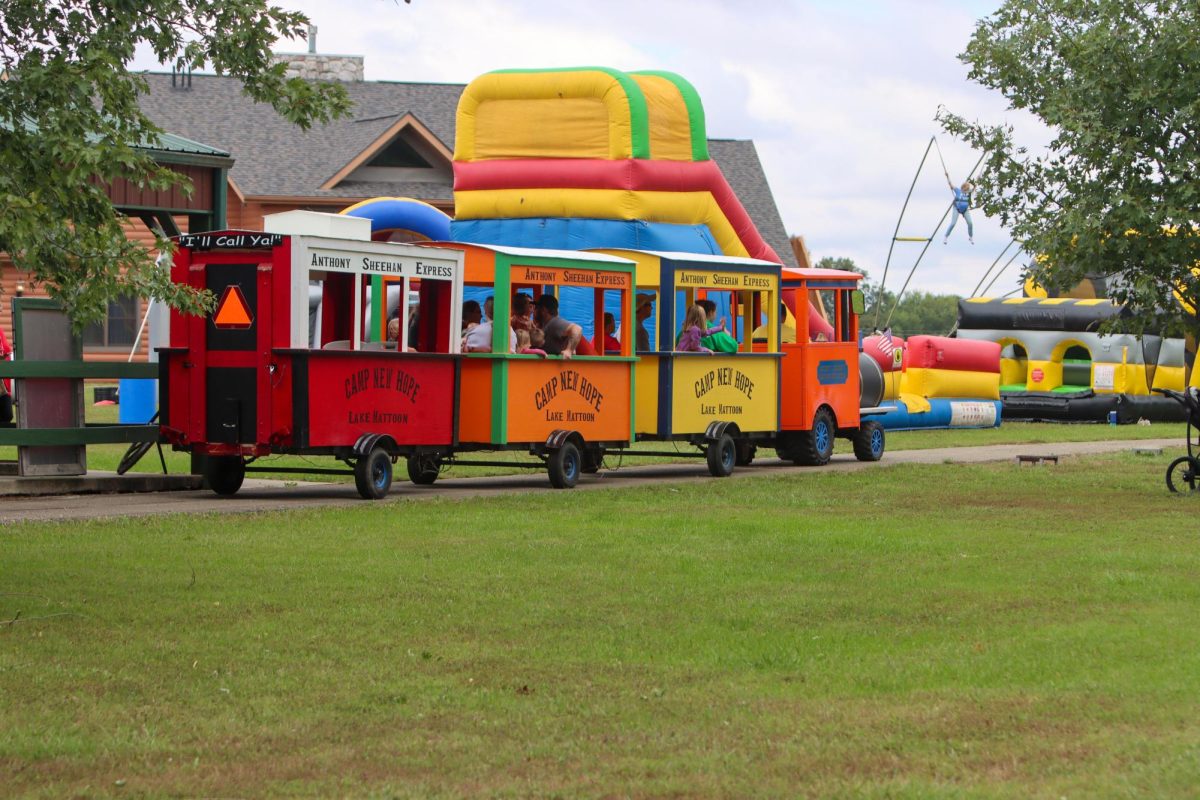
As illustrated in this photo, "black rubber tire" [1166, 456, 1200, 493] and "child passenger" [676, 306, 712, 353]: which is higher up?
"child passenger" [676, 306, 712, 353]

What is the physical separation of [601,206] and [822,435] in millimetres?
6114

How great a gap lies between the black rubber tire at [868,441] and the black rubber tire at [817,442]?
27.4 inches

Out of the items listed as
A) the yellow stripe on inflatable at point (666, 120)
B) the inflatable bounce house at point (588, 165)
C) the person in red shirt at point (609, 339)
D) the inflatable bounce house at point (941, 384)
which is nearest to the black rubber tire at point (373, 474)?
the person in red shirt at point (609, 339)

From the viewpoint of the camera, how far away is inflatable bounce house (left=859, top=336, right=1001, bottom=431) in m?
33.9

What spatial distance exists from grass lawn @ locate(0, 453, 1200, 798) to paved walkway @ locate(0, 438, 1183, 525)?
137 cm

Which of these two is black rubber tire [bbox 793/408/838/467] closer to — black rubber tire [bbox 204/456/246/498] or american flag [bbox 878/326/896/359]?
american flag [bbox 878/326/896/359]

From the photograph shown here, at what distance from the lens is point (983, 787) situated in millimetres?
6211

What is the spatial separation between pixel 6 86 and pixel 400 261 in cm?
849

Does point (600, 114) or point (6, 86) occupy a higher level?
point (600, 114)

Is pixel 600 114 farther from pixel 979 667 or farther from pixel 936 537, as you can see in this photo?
pixel 979 667

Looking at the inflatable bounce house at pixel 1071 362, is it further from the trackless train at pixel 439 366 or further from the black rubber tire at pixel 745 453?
the trackless train at pixel 439 366

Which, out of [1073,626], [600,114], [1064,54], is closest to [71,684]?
[1073,626]

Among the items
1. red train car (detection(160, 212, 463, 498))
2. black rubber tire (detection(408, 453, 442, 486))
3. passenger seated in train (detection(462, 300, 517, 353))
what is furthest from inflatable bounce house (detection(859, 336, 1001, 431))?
red train car (detection(160, 212, 463, 498))

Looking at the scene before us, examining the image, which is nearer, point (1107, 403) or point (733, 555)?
point (733, 555)
